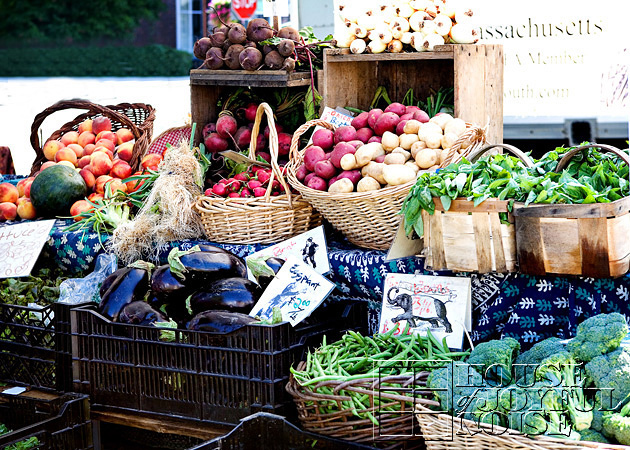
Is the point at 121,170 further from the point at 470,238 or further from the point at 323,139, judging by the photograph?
the point at 470,238

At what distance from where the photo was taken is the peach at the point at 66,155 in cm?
464

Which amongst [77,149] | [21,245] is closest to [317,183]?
[21,245]

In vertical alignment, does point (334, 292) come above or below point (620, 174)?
below

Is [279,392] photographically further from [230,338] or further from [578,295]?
[578,295]

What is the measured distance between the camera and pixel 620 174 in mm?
2676

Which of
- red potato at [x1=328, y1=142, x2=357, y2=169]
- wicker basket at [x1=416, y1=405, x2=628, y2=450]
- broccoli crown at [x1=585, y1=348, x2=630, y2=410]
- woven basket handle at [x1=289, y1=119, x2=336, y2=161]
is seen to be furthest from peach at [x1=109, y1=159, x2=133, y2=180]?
broccoli crown at [x1=585, y1=348, x2=630, y2=410]

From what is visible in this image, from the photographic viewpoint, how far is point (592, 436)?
7.04 feet

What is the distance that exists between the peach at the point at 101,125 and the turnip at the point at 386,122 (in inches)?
83.5

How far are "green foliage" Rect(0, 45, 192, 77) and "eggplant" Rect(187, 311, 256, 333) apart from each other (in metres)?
22.9

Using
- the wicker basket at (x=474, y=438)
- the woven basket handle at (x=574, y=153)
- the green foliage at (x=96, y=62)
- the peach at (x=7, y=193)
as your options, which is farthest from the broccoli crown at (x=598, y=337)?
the green foliage at (x=96, y=62)

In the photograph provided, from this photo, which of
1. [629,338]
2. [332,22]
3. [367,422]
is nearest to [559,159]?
[629,338]

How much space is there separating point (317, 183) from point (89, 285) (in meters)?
1.08

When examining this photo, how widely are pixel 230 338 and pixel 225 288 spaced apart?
290 mm

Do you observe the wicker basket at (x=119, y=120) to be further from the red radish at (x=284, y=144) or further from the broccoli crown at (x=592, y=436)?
the broccoli crown at (x=592, y=436)
